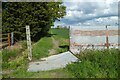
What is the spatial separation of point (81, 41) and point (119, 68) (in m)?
8.03

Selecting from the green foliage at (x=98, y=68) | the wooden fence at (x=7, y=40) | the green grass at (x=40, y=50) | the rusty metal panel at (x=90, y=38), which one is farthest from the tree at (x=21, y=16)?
the green foliage at (x=98, y=68)

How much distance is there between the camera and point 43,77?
9039 millimetres

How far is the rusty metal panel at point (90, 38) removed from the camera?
16297mm

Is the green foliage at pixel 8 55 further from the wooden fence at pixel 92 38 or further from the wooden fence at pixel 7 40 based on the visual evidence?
the wooden fence at pixel 92 38

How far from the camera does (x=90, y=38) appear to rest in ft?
54.5

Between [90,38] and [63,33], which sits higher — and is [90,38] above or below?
above

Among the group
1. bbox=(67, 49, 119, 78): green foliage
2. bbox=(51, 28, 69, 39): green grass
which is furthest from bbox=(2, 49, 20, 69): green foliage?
bbox=(51, 28, 69, 39): green grass

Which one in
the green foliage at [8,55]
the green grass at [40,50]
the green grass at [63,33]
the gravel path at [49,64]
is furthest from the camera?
the green grass at [63,33]

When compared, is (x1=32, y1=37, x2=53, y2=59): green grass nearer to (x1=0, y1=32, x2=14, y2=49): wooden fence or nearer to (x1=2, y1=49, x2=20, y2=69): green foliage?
(x1=2, y1=49, x2=20, y2=69): green foliage

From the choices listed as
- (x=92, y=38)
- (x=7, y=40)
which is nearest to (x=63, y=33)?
(x=7, y=40)

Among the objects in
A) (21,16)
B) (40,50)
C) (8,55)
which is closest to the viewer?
(8,55)

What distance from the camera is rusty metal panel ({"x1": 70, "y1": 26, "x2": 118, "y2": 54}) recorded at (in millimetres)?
16297

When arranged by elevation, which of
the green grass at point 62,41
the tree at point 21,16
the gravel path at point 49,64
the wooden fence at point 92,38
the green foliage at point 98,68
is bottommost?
the green grass at point 62,41

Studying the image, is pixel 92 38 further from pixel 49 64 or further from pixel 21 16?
pixel 21 16
